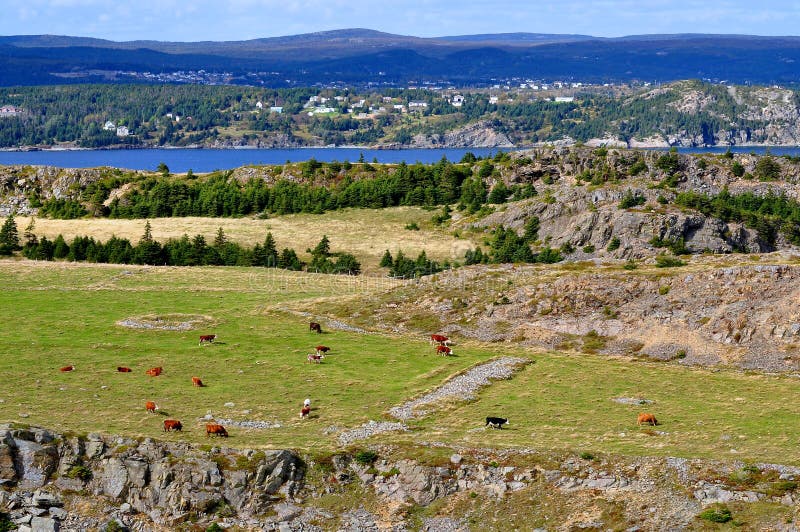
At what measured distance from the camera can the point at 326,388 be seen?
6656cm

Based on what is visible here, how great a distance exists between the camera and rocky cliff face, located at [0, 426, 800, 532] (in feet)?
155

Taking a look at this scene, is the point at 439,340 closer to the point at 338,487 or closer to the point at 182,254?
the point at 338,487

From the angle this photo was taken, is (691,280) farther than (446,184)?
No

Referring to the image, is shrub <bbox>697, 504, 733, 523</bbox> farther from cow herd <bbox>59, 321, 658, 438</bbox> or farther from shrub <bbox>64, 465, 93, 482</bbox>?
shrub <bbox>64, 465, 93, 482</bbox>

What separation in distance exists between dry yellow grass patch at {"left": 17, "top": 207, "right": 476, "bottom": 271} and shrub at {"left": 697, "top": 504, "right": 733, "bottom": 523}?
9582cm

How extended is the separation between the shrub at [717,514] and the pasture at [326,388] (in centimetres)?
479

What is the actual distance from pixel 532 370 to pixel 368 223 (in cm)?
9904

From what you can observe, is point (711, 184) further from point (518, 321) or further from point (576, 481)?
point (576, 481)

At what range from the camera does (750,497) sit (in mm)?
45938

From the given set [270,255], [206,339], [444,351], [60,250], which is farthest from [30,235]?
[444,351]

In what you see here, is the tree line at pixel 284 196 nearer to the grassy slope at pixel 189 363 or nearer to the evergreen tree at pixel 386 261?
the evergreen tree at pixel 386 261

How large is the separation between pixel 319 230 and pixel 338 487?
381ft

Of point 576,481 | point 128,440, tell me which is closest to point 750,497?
point 576,481

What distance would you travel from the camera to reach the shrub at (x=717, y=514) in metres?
44.8
